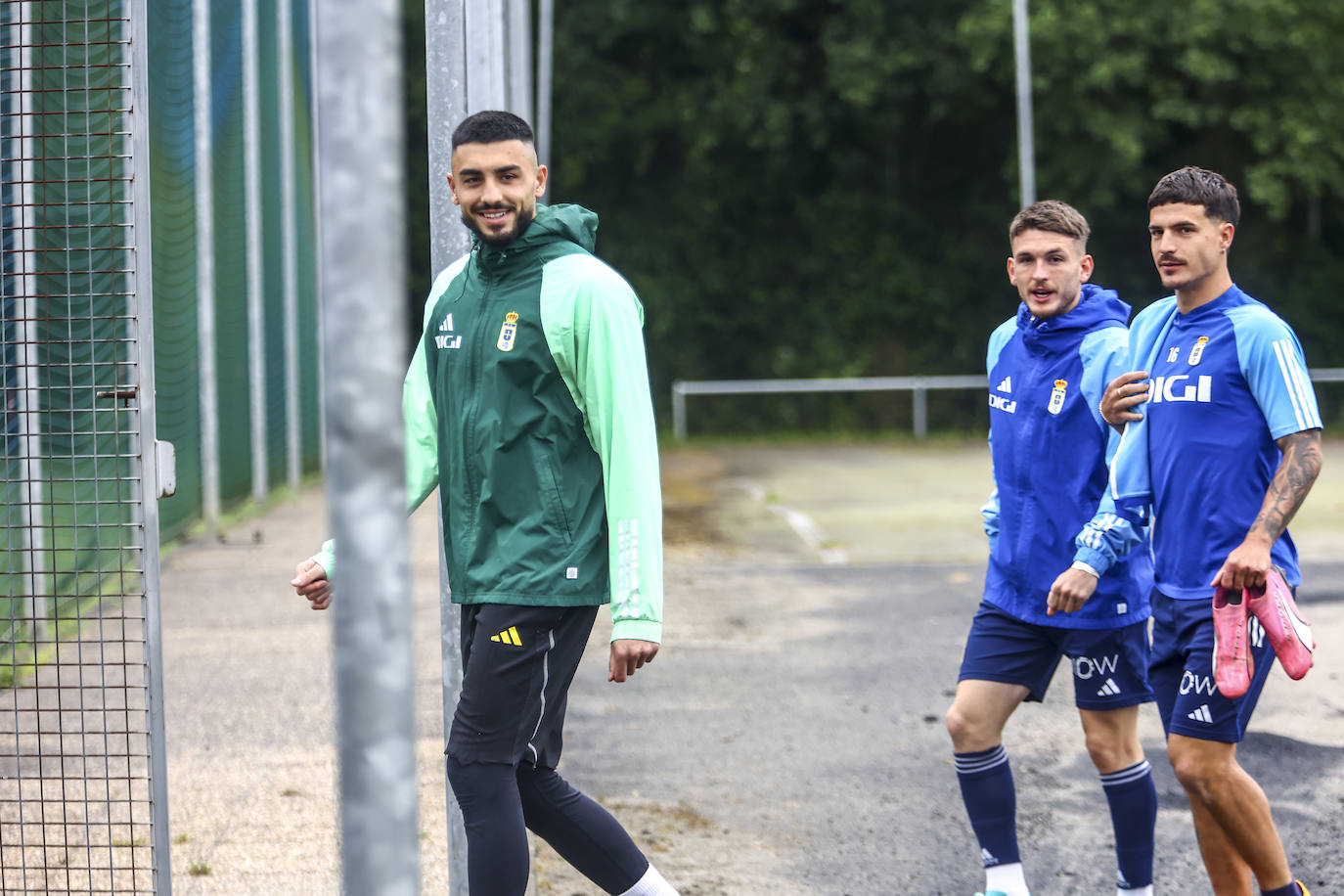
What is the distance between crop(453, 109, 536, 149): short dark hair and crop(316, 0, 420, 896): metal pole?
1.79 m

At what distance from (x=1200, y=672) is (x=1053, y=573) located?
551 millimetres

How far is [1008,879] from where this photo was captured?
4.23m

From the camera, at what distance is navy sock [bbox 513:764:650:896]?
137 inches

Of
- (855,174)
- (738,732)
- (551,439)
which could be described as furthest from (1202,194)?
(855,174)

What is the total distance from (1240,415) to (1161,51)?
2350cm

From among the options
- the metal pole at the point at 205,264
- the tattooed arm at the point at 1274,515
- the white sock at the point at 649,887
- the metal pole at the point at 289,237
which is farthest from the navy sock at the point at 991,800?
the metal pole at the point at 289,237

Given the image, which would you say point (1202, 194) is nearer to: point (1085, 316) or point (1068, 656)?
point (1085, 316)

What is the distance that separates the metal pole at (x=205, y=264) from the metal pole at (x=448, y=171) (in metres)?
9.38

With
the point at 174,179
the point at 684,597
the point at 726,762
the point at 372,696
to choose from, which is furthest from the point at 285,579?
the point at 372,696

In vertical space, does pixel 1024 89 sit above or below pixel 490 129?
above

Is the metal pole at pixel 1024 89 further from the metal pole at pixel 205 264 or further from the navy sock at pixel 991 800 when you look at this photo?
the navy sock at pixel 991 800

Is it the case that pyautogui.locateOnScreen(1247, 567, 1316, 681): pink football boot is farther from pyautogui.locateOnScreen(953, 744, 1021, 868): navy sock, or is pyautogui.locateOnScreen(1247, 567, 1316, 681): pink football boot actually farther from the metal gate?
the metal gate

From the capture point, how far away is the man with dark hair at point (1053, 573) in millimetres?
4121

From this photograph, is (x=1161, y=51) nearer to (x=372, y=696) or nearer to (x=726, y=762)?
(x=726, y=762)
